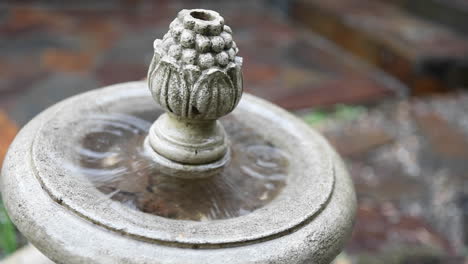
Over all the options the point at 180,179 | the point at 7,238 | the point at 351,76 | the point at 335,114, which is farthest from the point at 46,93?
the point at 180,179

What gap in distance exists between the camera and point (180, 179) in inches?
68.0

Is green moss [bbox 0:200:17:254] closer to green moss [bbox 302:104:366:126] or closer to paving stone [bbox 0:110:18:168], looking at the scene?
paving stone [bbox 0:110:18:168]

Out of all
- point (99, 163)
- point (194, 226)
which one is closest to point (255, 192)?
point (194, 226)

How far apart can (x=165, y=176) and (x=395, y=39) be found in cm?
428

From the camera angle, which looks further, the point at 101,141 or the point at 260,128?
the point at 260,128

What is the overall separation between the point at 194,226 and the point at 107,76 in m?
3.51

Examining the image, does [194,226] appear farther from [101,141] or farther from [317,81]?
[317,81]

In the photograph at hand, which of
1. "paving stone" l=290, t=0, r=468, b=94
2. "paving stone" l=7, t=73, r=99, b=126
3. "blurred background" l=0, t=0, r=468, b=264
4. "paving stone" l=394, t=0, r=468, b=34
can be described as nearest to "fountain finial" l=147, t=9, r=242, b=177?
"blurred background" l=0, t=0, r=468, b=264

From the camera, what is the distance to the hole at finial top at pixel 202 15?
1.62 m

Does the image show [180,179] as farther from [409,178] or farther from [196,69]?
[409,178]

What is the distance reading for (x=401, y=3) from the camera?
21.7 ft

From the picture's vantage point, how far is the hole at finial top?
1.62m

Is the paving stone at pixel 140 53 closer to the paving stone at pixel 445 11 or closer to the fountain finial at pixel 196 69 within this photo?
the paving stone at pixel 445 11

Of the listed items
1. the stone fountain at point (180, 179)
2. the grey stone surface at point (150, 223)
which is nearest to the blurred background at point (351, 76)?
the stone fountain at point (180, 179)
